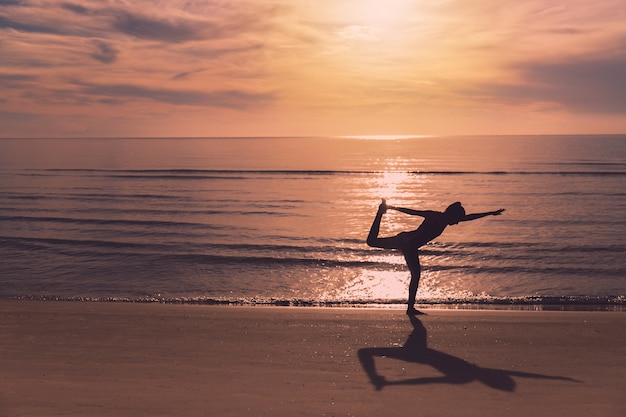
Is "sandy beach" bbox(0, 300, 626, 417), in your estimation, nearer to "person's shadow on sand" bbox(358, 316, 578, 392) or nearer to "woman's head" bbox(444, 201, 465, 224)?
"person's shadow on sand" bbox(358, 316, 578, 392)

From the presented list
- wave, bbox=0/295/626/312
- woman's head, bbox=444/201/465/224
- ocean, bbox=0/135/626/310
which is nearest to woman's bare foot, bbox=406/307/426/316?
wave, bbox=0/295/626/312

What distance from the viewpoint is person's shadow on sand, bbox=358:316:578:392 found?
8492 mm

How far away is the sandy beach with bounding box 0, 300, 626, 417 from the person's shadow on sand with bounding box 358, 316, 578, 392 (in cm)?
3

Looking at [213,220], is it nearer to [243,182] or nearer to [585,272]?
[585,272]

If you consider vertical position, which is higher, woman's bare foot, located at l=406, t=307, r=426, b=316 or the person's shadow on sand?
the person's shadow on sand

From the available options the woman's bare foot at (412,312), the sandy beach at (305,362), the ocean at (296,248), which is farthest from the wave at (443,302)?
the woman's bare foot at (412,312)

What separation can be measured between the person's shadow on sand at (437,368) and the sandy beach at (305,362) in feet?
0.10

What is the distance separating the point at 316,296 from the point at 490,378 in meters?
7.08

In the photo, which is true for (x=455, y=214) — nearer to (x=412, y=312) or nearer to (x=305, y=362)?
(x=412, y=312)

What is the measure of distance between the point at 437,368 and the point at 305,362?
2138 millimetres

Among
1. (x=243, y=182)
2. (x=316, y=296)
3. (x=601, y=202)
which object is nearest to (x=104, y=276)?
(x=316, y=296)

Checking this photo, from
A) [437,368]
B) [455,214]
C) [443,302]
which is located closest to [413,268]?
[455,214]

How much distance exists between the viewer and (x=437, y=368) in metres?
9.19

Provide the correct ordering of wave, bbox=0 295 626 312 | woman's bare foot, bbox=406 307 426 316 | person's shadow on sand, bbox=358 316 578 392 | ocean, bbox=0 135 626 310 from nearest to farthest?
1. person's shadow on sand, bbox=358 316 578 392
2. woman's bare foot, bbox=406 307 426 316
3. wave, bbox=0 295 626 312
4. ocean, bbox=0 135 626 310
